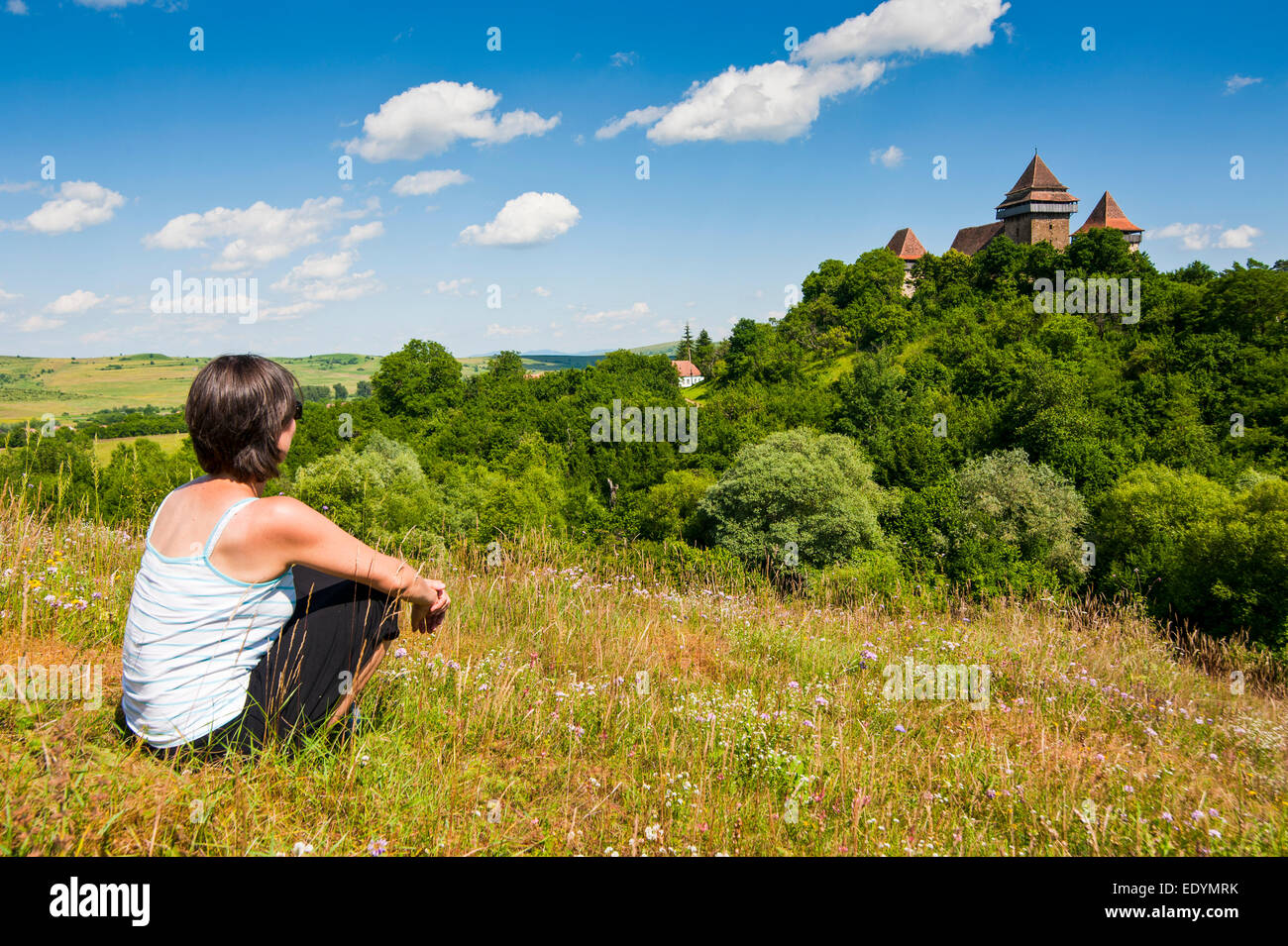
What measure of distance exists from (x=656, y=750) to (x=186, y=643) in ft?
5.77

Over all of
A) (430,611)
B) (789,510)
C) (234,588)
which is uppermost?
(234,588)

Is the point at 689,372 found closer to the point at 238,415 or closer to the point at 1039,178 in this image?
the point at 1039,178

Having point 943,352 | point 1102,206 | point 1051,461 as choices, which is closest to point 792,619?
point 1051,461

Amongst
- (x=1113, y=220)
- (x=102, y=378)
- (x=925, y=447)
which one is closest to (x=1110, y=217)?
(x=1113, y=220)

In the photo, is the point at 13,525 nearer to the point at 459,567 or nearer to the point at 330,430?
the point at 459,567

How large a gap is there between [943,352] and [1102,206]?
107 ft

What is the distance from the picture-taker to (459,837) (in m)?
2.12

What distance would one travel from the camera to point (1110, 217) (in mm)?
72000

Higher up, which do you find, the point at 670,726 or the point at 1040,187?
the point at 1040,187

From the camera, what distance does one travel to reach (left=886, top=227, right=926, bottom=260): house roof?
8356cm

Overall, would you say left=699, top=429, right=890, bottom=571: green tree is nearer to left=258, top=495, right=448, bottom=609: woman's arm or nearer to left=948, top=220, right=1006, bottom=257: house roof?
left=258, top=495, right=448, bottom=609: woman's arm

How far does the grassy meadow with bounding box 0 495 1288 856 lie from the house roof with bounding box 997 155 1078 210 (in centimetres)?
8247

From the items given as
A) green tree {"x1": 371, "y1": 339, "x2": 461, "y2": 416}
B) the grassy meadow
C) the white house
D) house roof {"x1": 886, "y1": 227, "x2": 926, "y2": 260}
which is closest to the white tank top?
the grassy meadow
